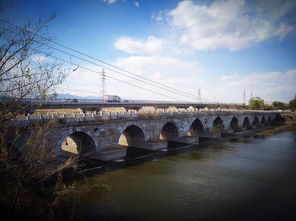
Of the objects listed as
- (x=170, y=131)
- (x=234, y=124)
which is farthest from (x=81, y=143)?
(x=234, y=124)

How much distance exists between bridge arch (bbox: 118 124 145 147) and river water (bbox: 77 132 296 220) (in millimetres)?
5782

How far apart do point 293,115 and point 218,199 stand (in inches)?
3277

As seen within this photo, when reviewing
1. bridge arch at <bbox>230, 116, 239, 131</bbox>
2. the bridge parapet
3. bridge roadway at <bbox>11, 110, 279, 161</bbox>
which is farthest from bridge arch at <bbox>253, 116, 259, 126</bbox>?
the bridge parapet

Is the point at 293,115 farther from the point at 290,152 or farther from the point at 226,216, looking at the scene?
the point at 226,216

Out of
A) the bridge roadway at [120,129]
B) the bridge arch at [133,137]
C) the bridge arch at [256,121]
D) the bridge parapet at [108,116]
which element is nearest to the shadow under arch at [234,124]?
the bridge roadway at [120,129]

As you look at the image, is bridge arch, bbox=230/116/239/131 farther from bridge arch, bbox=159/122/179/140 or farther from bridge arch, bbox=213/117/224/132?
bridge arch, bbox=159/122/179/140

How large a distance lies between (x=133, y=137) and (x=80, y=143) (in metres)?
9.39

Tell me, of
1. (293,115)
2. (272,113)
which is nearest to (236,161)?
(272,113)

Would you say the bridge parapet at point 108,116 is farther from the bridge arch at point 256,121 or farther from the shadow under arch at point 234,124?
the bridge arch at point 256,121

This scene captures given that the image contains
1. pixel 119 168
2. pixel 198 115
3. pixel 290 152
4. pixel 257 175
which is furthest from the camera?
pixel 198 115

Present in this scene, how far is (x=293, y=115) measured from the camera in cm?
7850

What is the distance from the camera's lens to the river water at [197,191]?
12508 mm

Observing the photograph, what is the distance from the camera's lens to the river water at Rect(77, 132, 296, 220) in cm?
1251

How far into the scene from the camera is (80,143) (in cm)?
2366
